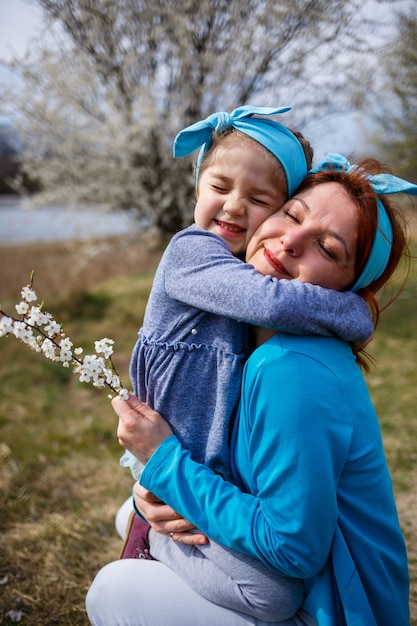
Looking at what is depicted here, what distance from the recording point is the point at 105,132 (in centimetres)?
706

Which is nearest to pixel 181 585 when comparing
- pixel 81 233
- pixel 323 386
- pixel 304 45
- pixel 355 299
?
pixel 323 386

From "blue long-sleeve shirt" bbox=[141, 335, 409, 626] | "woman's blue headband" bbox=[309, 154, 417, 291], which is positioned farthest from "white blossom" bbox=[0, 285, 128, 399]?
"woman's blue headband" bbox=[309, 154, 417, 291]

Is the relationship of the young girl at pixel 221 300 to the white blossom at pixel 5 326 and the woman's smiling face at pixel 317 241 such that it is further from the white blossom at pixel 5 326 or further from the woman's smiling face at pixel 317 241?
the white blossom at pixel 5 326

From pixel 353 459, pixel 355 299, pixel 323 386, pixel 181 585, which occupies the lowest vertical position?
pixel 181 585

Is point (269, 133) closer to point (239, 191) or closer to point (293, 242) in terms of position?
point (239, 191)

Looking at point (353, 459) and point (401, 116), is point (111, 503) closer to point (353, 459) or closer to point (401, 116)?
point (353, 459)

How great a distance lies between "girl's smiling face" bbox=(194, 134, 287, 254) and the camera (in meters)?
1.82

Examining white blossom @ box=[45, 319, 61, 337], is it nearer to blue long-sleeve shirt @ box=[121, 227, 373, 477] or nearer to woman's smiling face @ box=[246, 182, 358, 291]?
blue long-sleeve shirt @ box=[121, 227, 373, 477]

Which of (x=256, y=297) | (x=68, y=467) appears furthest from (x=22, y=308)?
(x=68, y=467)

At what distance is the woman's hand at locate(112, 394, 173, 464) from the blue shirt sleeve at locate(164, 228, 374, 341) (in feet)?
1.30

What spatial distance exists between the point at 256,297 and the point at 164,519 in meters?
0.82

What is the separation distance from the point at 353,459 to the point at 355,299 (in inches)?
18.8

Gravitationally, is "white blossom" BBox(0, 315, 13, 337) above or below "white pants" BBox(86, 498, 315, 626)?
above

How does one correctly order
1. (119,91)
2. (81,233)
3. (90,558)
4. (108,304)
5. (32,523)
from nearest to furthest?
(90,558) < (32,523) < (119,91) < (108,304) < (81,233)
